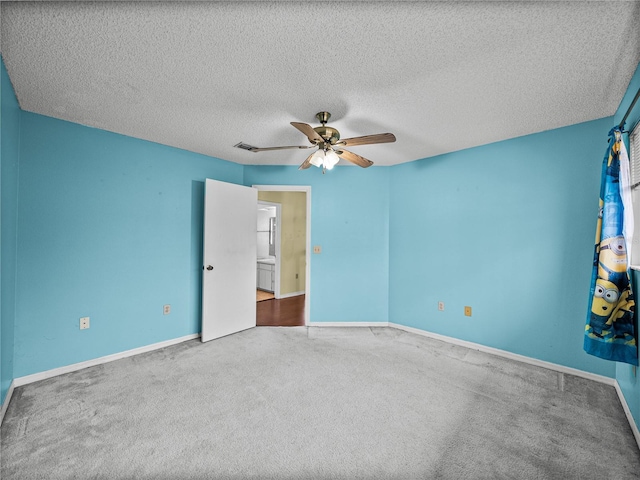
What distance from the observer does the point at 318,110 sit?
238 centimetres

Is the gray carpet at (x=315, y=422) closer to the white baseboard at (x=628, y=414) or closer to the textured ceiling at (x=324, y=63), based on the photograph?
the white baseboard at (x=628, y=414)

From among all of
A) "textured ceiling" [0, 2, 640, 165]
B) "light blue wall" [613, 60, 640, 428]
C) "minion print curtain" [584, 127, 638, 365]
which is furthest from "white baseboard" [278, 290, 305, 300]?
"light blue wall" [613, 60, 640, 428]

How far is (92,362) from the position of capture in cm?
276

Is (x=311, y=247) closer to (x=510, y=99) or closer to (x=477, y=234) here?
(x=477, y=234)

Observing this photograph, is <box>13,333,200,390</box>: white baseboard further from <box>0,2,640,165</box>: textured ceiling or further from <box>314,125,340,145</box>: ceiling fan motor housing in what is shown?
<box>314,125,340,145</box>: ceiling fan motor housing

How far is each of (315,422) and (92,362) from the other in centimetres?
232

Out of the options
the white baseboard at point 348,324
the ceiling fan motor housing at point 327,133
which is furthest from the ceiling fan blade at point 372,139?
the white baseboard at point 348,324

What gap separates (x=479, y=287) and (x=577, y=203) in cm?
123

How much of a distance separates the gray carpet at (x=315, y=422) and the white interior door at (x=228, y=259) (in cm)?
73

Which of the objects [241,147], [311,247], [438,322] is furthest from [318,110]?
[438,322]

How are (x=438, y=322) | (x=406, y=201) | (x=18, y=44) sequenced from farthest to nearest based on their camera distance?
1. (x=406, y=201)
2. (x=438, y=322)
3. (x=18, y=44)

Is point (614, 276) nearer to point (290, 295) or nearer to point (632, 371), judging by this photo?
point (632, 371)

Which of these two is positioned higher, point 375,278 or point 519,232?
point 519,232

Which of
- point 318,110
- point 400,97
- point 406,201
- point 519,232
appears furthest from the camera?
point 406,201
